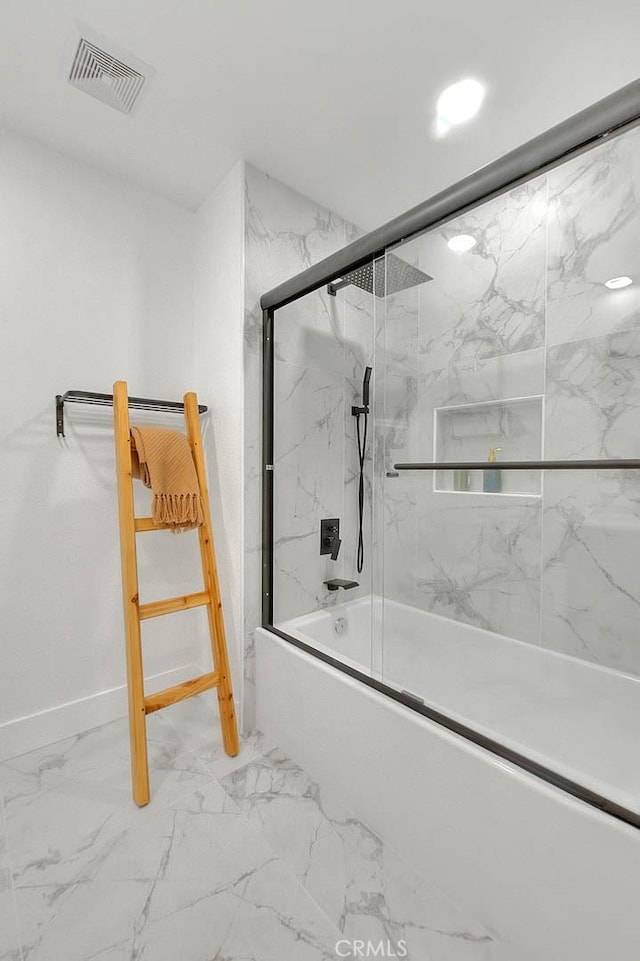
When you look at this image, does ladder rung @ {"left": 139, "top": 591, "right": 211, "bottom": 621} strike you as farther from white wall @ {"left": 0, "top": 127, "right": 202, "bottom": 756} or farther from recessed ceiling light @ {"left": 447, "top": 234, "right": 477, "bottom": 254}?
recessed ceiling light @ {"left": 447, "top": 234, "right": 477, "bottom": 254}

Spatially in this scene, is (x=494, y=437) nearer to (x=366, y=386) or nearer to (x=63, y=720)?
(x=366, y=386)

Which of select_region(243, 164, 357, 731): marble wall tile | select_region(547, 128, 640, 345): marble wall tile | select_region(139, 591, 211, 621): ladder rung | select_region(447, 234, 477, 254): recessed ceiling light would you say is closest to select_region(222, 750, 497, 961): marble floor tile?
select_region(243, 164, 357, 731): marble wall tile

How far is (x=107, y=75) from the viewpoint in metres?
1.42

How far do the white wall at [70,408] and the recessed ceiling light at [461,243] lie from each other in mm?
1239

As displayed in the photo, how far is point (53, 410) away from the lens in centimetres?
174

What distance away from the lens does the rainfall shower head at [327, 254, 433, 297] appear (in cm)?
156

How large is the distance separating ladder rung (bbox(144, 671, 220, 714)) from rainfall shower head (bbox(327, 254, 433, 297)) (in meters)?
1.59

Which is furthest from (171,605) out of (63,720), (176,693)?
(63,720)

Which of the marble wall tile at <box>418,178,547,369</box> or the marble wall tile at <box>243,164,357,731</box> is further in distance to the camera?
the marble wall tile at <box>243,164,357,731</box>

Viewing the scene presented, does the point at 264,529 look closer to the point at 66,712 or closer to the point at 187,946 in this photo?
the point at 66,712

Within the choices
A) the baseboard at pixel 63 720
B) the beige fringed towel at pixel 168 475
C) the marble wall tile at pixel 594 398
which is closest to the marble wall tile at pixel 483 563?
the marble wall tile at pixel 594 398

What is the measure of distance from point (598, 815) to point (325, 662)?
2.83 feet

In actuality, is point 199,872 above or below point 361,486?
below

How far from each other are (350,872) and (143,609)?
101cm
